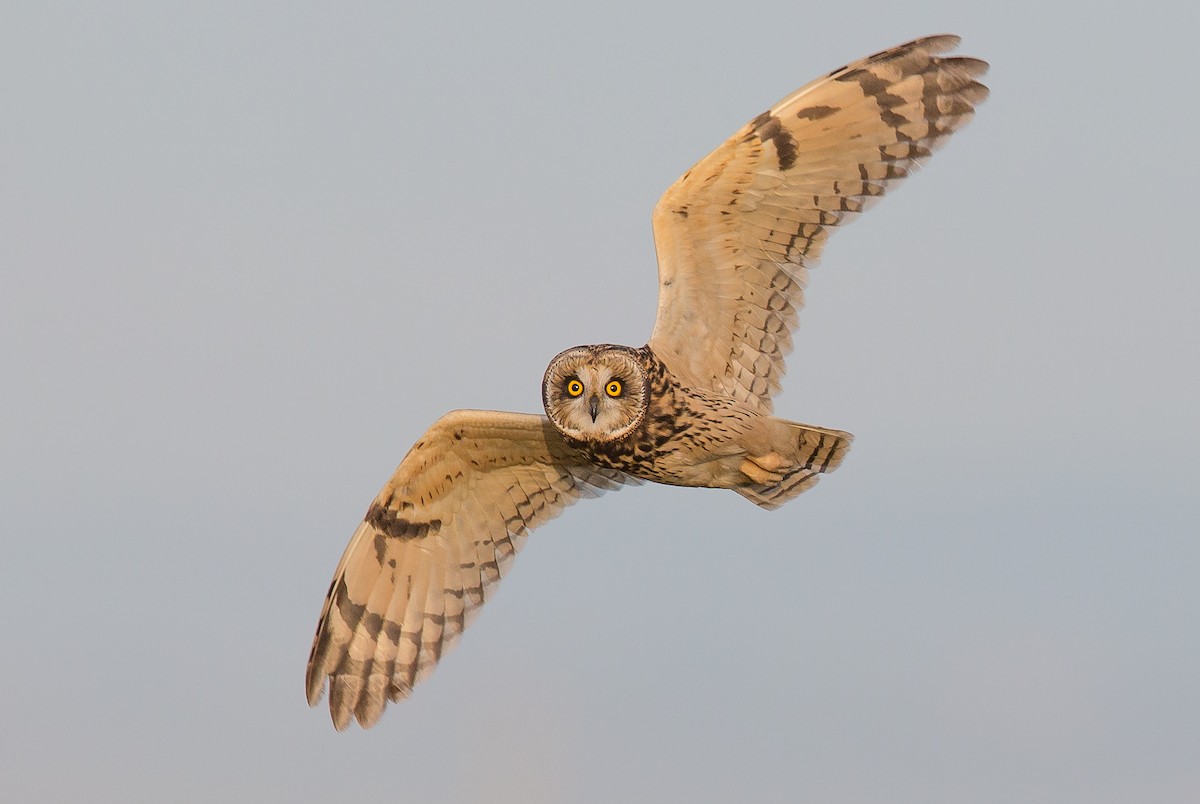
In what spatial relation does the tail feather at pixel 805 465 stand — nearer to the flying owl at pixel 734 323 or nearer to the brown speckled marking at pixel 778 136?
the flying owl at pixel 734 323

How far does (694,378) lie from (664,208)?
108 centimetres

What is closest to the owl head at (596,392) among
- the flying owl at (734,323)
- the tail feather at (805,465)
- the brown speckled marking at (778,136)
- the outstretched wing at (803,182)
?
the flying owl at (734,323)

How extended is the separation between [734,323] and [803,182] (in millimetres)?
951

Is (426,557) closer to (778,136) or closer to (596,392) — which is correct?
(596,392)

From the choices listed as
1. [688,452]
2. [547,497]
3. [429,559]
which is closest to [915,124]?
[688,452]

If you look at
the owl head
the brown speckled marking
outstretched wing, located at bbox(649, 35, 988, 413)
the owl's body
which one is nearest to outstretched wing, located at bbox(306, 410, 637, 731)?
the owl's body

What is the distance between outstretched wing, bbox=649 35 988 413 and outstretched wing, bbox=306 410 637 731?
4.54 feet

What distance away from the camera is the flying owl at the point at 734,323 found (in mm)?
11070

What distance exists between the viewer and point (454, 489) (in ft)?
40.4

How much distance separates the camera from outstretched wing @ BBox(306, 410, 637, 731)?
40.0 feet

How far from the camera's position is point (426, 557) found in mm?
12422

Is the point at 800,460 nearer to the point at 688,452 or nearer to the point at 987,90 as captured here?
the point at 688,452

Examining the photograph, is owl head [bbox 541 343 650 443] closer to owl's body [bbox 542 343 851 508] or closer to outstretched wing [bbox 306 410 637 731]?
owl's body [bbox 542 343 851 508]

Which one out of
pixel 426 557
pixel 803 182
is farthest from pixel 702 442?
pixel 426 557
